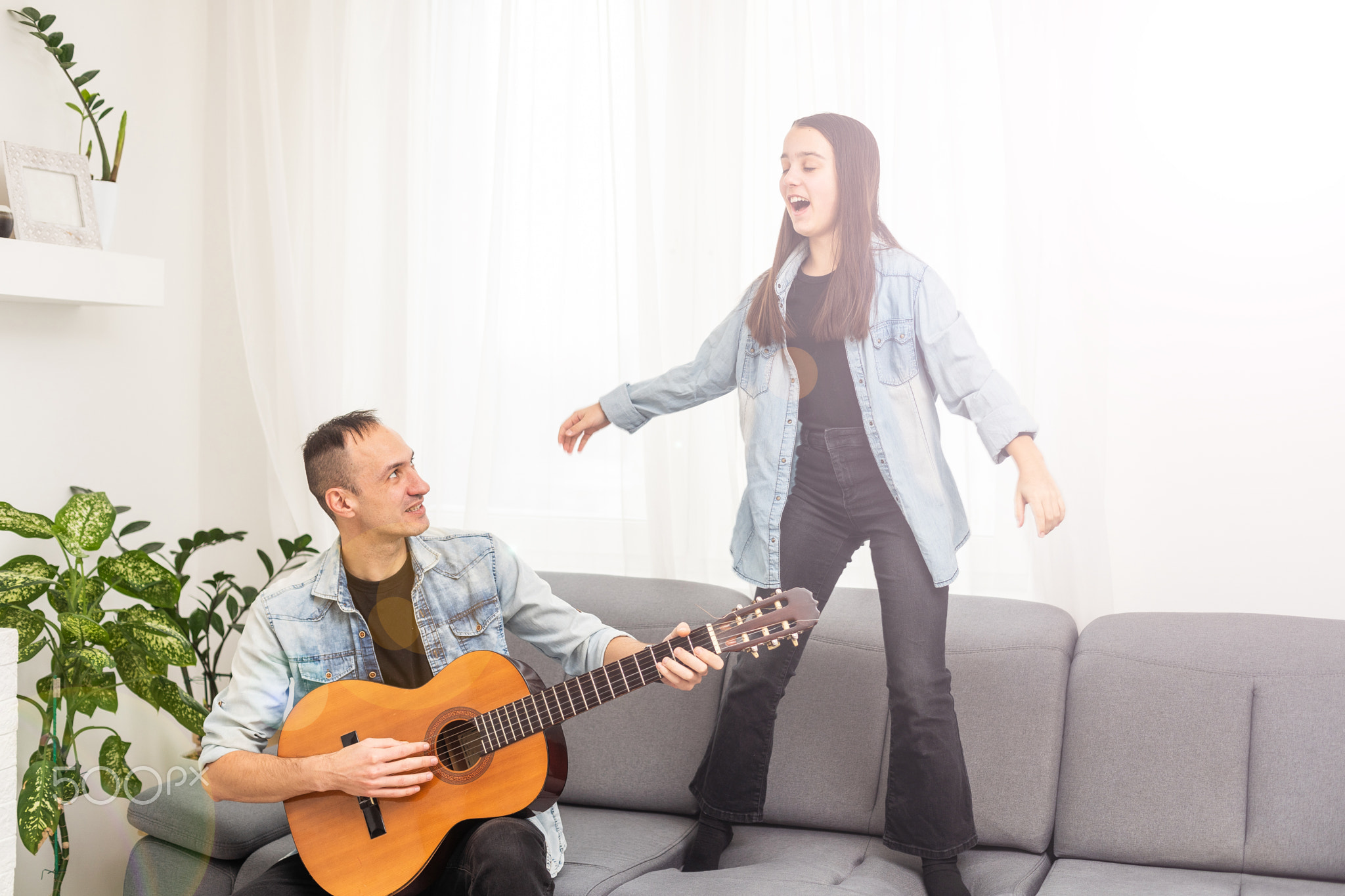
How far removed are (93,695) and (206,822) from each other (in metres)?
0.39

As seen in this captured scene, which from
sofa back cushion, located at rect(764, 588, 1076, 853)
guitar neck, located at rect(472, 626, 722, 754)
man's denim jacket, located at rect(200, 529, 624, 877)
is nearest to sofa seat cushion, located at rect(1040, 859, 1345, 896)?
sofa back cushion, located at rect(764, 588, 1076, 853)

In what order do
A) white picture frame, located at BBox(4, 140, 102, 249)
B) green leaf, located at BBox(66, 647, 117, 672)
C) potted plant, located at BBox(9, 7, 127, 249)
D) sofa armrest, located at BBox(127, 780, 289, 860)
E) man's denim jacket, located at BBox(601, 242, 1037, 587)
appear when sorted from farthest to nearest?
potted plant, located at BBox(9, 7, 127, 249) < white picture frame, located at BBox(4, 140, 102, 249) < green leaf, located at BBox(66, 647, 117, 672) < sofa armrest, located at BBox(127, 780, 289, 860) < man's denim jacket, located at BBox(601, 242, 1037, 587)

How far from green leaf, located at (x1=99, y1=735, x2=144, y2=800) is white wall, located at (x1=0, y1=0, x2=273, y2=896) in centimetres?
30

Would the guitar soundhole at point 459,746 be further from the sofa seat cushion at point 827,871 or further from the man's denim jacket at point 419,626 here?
the sofa seat cushion at point 827,871

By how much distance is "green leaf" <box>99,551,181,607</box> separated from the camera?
222cm

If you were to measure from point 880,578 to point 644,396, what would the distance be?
0.62 metres

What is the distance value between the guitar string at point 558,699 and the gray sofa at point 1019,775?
35cm

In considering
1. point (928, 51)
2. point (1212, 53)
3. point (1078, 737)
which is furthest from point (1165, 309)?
point (1078, 737)

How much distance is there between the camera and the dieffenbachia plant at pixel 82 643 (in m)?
2.10

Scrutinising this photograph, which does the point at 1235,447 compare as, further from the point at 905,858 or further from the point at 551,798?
the point at 551,798

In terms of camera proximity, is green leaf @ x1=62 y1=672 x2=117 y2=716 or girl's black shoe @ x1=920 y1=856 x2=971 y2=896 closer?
girl's black shoe @ x1=920 y1=856 x2=971 y2=896

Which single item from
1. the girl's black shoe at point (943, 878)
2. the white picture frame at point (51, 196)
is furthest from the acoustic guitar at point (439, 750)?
the white picture frame at point (51, 196)

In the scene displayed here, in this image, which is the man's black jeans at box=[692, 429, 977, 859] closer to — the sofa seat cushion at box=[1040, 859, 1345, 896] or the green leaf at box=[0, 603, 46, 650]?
the sofa seat cushion at box=[1040, 859, 1345, 896]

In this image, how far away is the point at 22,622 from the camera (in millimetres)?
2119
